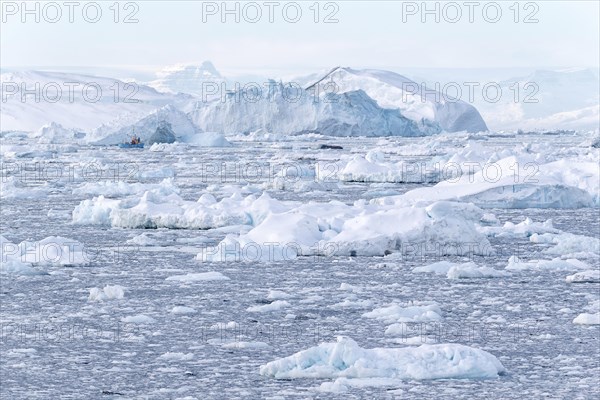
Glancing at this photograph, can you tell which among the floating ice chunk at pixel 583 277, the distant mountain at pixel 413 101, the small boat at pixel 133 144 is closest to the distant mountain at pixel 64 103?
the distant mountain at pixel 413 101

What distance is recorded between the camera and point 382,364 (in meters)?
5.08

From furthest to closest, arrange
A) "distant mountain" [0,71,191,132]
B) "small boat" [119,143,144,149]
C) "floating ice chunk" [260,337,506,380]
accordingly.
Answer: "distant mountain" [0,71,191,132] → "small boat" [119,143,144,149] → "floating ice chunk" [260,337,506,380]

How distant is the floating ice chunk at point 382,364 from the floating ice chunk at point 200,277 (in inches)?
119

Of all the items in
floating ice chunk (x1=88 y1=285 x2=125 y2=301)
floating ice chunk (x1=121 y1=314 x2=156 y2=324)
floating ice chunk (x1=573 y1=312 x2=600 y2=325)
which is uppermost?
floating ice chunk (x1=88 y1=285 x2=125 y2=301)

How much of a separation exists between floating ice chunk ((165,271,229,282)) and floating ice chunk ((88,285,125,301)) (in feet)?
2.57

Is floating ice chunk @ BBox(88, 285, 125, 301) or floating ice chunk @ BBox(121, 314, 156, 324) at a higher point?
floating ice chunk @ BBox(88, 285, 125, 301)

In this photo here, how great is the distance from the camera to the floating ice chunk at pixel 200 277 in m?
8.10

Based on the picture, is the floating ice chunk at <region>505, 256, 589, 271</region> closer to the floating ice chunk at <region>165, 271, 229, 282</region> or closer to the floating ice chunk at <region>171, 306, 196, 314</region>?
the floating ice chunk at <region>165, 271, 229, 282</region>

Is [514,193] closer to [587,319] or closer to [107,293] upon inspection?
[587,319]

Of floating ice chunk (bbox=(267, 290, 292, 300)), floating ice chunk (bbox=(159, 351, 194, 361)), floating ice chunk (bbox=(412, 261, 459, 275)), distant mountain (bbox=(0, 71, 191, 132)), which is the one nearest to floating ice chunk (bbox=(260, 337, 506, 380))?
floating ice chunk (bbox=(159, 351, 194, 361))

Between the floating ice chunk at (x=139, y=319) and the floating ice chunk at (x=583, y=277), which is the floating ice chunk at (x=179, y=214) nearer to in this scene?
the floating ice chunk at (x=583, y=277)

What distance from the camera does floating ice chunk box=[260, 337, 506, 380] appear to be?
5008mm

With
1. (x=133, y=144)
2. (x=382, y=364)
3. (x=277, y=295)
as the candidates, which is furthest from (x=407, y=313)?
(x=133, y=144)

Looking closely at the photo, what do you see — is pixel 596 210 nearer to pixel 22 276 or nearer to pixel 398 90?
pixel 22 276
